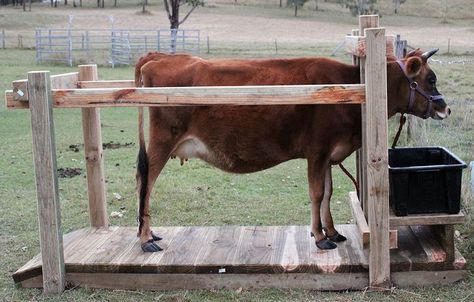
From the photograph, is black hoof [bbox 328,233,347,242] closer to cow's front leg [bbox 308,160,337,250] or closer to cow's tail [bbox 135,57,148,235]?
cow's front leg [bbox 308,160,337,250]

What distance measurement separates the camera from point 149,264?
17.3ft

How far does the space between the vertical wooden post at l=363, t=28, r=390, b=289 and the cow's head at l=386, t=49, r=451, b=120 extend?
28.4 inches

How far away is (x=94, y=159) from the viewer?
20.6 ft

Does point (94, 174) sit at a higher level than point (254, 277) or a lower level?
higher

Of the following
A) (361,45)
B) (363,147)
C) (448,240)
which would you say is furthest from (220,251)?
(361,45)

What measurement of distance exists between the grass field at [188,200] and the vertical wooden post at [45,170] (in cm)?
37

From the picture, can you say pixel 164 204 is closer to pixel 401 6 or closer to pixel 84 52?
pixel 84 52

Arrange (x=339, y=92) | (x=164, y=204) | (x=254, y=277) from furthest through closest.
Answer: (x=164, y=204) → (x=254, y=277) → (x=339, y=92)

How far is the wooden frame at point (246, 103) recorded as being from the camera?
482 centimetres

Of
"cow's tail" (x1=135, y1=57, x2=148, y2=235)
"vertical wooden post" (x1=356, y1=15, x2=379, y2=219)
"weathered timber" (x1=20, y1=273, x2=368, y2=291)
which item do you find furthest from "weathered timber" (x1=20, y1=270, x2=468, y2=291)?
"vertical wooden post" (x1=356, y1=15, x2=379, y2=219)

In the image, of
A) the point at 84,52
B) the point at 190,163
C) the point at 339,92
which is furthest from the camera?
the point at 84,52

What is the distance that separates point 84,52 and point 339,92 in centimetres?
3532

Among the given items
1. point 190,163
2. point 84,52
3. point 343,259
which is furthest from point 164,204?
point 84,52

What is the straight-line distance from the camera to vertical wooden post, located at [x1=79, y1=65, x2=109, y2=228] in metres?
6.23
